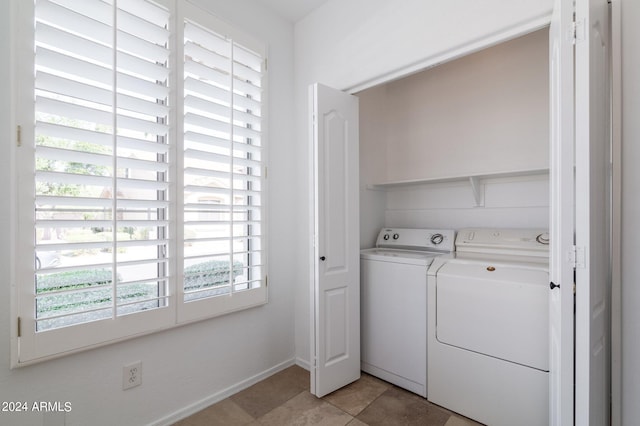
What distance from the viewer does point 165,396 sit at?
68.6 inches

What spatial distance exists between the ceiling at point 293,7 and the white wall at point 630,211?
6.10 ft

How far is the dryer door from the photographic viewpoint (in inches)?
61.3

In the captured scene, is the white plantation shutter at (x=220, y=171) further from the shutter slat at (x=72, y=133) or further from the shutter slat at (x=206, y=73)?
the shutter slat at (x=72, y=133)

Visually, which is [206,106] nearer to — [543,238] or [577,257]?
[577,257]

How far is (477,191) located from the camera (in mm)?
2328

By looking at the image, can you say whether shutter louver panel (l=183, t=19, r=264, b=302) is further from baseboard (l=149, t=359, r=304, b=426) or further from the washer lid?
the washer lid

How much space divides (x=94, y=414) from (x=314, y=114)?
2072mm

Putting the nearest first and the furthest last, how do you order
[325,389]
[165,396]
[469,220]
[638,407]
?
[638,407], [165,396], [325,389], [469,220]

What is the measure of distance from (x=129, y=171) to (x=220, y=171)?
0.51 metres

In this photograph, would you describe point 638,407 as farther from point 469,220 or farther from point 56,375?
point 56,375

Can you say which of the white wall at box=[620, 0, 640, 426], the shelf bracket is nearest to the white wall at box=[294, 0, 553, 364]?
the white wall at box=[620, 0, 640, 426]

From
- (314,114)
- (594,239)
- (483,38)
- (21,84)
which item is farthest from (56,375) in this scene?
(483,38)

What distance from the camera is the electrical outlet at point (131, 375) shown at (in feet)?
5.20

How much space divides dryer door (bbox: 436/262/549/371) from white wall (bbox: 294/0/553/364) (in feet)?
3.51
